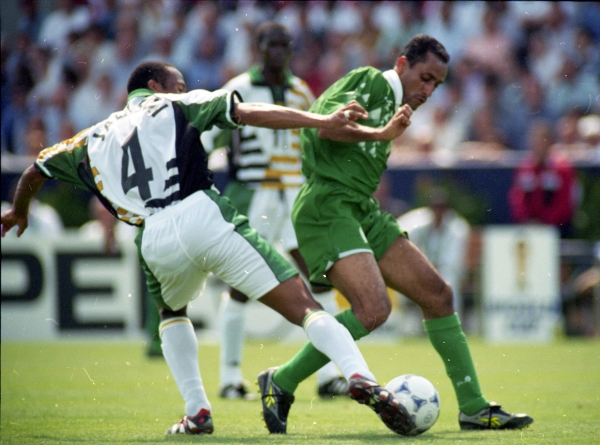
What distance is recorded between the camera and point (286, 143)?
8078 millimetres

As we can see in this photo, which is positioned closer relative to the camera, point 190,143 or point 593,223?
point 190,143

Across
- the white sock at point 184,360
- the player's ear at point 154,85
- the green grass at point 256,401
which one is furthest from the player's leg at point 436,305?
the player's ear at point 154,85

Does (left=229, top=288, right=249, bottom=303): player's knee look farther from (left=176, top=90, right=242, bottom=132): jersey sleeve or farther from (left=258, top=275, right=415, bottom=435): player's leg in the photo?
(left=176, top=90, right=242, bottom=132): jersey sleeve

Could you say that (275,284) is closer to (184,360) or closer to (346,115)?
(184,360)

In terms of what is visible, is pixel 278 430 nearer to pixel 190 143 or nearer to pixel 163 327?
pixel 163 327

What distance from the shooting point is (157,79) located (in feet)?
18.2

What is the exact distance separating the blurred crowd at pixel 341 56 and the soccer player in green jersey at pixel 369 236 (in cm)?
744

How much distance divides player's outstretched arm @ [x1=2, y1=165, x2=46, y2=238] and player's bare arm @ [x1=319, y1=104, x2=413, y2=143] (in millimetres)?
1672

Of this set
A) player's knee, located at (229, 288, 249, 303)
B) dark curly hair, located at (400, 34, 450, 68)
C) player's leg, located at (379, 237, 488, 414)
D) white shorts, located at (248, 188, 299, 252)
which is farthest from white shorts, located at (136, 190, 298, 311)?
white shorts, located at (248, 188, 299, 252)

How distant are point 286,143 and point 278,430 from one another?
330 cm

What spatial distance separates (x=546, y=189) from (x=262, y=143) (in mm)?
5722

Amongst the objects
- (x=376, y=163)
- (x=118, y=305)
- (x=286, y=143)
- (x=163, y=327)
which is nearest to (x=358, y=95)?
(x=376, y=163)

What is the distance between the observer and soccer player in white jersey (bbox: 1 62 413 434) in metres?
5.03

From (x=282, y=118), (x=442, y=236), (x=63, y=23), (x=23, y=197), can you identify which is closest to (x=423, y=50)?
(x=282, y=118)
